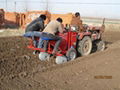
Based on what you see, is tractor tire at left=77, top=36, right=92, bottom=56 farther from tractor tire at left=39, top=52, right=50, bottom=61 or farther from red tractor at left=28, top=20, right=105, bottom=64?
tractor tire at left=39, top=52, right=50, bottom=61

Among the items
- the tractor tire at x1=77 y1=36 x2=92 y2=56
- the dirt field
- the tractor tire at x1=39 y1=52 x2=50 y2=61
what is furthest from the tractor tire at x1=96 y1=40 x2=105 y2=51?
the tractor tire at x1=39 y1=52 x2=50 y2=61

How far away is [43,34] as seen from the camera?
314 inches

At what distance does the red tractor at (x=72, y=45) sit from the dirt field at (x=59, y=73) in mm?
343

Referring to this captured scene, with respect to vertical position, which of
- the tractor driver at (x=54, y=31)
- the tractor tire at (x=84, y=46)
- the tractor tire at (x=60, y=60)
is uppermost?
the tractor driver at (x=54, y=31)

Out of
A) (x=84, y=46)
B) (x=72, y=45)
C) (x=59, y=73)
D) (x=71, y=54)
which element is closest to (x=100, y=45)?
(x=84, y=46)

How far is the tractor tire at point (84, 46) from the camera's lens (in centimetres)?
942

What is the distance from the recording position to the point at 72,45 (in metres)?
8.91

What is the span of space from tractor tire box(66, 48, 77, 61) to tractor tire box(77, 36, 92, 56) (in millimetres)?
632

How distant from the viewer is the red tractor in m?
8.37

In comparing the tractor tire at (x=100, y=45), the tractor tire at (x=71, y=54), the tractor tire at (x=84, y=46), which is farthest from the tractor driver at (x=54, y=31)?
the tractor tire at (x=100, y=45)

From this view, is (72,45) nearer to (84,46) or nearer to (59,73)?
(84,46)

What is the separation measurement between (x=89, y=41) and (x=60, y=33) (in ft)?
6.05

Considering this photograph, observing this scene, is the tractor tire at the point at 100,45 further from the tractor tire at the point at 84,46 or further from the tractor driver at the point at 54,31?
the tractor driver at the point at 54,31

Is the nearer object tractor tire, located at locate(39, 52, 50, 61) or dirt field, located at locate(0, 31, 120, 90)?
dirt field, located at locate(0, 31, 120, 90)
